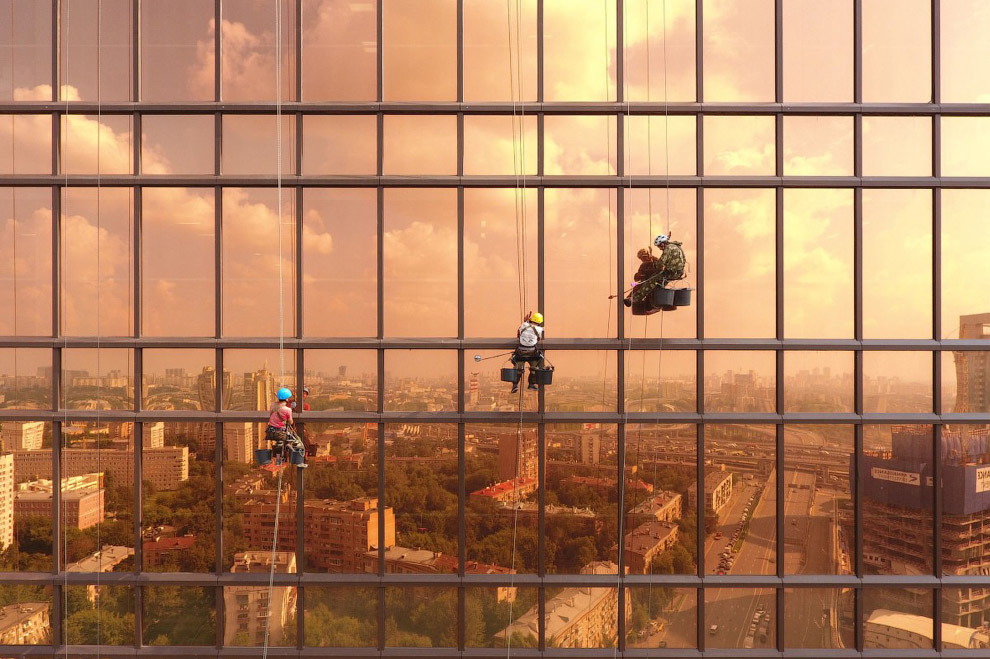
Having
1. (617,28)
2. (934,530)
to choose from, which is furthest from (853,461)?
(617,28)

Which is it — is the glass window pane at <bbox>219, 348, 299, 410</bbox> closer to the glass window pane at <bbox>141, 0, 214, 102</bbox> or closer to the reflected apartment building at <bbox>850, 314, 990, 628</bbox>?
the glass window pane at <bbox>141, 0, 214, 102</bbox>

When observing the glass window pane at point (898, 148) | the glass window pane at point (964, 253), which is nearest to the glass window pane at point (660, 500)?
the glass window pane at point (964, 253)

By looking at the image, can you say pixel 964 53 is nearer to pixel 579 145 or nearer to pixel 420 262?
pixel 579 145

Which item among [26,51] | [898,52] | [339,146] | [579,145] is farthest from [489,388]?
[26,51]

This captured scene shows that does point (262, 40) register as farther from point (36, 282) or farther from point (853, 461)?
point (853, 461)

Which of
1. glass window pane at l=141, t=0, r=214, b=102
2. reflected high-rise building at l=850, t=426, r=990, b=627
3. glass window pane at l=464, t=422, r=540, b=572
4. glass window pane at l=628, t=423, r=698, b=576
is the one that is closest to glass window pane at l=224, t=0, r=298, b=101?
glass window pane at l=141, t=0, r=214, b=102

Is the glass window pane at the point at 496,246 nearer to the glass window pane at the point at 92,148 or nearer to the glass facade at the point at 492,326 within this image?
the glass facade at the point at 492,326
